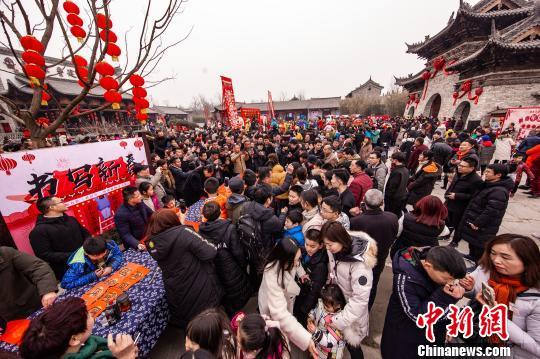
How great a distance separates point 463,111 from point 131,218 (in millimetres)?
21040

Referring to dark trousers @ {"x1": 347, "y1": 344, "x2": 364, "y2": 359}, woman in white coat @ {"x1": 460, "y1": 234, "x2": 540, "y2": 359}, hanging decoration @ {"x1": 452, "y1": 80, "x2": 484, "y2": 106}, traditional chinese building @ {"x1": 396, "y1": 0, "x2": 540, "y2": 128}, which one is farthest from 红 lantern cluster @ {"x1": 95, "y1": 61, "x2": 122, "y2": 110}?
hanging decoration @ {"x1": 452, "y1": 80, "x2": 484, "y2": 106}

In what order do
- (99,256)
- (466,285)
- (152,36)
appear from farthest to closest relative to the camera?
(152,36), (99,256), (466,285)

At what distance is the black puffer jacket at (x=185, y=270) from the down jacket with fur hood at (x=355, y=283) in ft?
4.36

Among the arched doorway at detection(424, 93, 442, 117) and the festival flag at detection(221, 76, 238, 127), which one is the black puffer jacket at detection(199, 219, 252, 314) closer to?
the festival flag at detection(221, 76, 238, 127)

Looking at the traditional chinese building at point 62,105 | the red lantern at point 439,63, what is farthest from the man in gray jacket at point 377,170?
the red lantern at point 439,63

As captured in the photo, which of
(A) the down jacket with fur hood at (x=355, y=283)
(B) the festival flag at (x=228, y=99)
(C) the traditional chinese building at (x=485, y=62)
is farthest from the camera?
(B) the festival flag at (x=228, y=99)

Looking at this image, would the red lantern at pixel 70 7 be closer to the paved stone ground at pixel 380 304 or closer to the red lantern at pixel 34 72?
the red lantern at pixel 34 72

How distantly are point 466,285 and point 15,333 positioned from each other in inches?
161

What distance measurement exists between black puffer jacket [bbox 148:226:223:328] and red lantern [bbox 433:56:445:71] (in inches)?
959

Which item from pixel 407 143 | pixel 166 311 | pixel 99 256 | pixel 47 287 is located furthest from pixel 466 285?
pixel 407 143

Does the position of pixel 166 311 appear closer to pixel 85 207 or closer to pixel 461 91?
pixel 85 207

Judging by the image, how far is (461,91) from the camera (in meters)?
14.9

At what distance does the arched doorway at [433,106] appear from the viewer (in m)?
19.9

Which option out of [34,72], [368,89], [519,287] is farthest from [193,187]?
[368,89]
